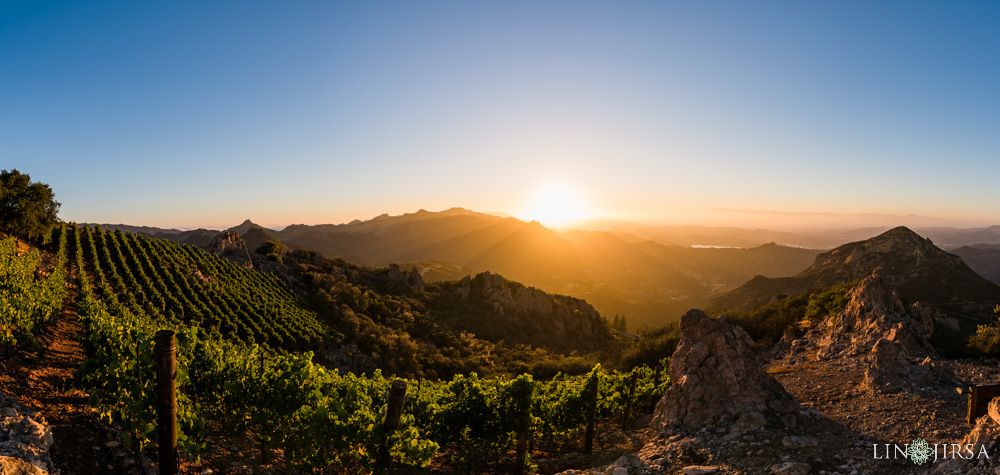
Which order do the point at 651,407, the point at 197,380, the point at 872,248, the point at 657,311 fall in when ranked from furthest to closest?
the point at 657,311 < the point at 872,248 < the point at 651,407 < the point at 197,380

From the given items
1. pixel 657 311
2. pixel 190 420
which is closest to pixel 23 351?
pixel 190 420

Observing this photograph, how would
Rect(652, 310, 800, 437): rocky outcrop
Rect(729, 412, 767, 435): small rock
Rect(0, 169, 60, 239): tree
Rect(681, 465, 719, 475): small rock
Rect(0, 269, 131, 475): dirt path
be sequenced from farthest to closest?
1. Rect(0, 169, 60, 239): tree
2. Rect(652, 310, 800, 437): rocky outcrop
3. Rect(729, 412, 767, 435): small rock
4. Rect(681, 465, 719, 475): small rock
5. Rect(0, 269, 131, 475): dirt path

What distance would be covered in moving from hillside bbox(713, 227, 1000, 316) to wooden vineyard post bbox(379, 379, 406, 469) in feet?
237

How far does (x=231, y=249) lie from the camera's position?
65.9 metres

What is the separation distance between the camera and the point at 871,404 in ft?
45.9

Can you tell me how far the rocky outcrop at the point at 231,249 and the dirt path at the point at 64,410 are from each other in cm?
5505

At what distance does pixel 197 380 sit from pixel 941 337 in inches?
1535

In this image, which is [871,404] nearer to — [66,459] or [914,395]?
[914,395]

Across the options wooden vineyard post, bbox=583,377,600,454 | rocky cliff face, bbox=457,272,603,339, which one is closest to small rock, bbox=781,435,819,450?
wooden vineyard post, bbox=583,377,600,454

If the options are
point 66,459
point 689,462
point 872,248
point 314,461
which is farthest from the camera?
point 872,248

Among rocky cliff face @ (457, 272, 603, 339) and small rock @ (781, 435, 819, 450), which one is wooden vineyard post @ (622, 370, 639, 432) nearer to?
small rock @ (781, 435, 819, 450)

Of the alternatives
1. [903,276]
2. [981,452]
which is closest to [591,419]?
[981,452]

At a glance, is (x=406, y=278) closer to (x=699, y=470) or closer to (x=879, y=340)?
(x=879, y=340)

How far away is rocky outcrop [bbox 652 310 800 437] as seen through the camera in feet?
42.4
